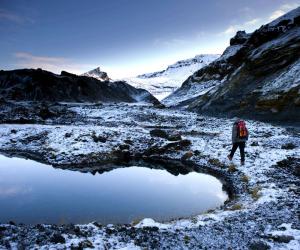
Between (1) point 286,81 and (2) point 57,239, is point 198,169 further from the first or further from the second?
(1) point 286,81

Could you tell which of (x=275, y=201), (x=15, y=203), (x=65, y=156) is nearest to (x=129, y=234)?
(x=275, y=201)

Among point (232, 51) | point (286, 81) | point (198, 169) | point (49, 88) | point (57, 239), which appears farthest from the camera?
point (232, 51)

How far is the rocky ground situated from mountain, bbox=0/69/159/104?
57731mm

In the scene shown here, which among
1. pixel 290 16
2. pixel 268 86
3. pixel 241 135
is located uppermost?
pixel 290 16

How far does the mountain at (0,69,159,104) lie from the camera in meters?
83.0

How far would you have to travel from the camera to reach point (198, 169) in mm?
18531

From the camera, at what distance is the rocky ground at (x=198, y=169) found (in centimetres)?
868

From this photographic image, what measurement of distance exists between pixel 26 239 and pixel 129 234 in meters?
2.75

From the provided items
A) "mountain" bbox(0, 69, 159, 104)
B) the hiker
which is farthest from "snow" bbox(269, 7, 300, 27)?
the hiker

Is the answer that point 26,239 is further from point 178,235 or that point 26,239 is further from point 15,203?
point 15,203

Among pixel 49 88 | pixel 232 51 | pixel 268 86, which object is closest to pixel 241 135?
pixel 268 86

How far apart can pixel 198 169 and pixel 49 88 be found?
7553cm

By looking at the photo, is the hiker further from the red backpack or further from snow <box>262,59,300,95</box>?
snow <box>262,59,300,95</box>

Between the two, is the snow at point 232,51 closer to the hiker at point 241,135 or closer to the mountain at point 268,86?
the mountain at point 268,86
